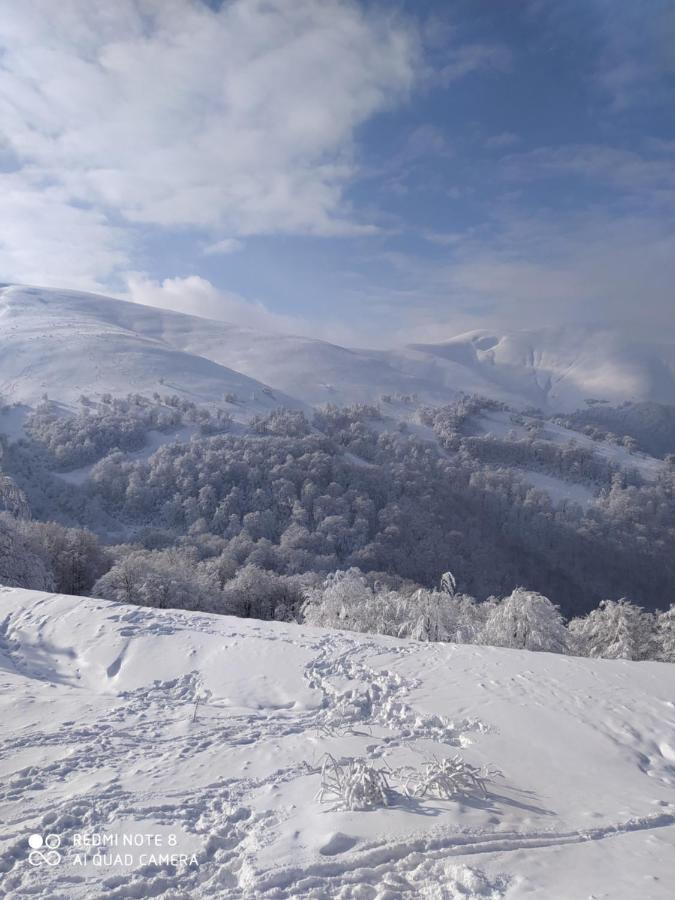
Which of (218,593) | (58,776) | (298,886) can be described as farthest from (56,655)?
(218,593)

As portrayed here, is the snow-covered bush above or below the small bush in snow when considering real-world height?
below

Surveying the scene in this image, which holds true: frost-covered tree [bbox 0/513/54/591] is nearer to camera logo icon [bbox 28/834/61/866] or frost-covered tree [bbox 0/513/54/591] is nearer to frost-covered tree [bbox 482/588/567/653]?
camera logo icon [bbox 28/834/61/866]

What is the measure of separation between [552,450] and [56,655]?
124590mm

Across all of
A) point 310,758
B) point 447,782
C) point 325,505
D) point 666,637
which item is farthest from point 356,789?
point 325,505

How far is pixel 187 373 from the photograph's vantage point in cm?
12256

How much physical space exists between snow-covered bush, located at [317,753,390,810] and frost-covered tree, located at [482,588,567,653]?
1771 centimetres

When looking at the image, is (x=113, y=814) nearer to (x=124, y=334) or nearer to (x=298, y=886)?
(x=298, y=886)

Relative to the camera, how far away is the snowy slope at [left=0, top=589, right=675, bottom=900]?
15.6ft

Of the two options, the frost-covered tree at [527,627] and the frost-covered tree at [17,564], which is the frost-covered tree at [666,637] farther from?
the frost-covered tree at [17,564]

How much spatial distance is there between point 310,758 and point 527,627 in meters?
17.8

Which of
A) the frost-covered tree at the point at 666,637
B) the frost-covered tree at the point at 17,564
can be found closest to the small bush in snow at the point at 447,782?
the frost-covered tree at the point at 666,637

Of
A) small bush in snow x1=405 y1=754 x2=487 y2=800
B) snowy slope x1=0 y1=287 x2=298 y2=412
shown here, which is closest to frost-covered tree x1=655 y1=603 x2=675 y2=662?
small bush in snow x1=405 y1=754 x2=487 y2=800

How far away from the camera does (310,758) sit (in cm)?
685

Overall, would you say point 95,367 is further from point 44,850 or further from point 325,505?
point 44,850
